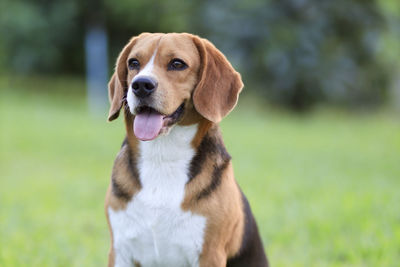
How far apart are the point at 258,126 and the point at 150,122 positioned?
12.3m

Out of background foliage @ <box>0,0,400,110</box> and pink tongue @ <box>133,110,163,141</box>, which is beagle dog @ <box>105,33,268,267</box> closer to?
pink tongue @ <box>133,110,163,141</box>

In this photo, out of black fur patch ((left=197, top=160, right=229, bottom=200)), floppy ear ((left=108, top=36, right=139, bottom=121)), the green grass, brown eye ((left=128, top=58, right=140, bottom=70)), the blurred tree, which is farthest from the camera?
the blurred tree

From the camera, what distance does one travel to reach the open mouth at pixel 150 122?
3.24m

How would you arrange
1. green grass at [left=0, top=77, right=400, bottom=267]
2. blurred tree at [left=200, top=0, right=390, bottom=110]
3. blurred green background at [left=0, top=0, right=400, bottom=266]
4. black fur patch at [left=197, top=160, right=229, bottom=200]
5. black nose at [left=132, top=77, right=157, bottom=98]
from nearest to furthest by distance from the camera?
black nose at [left=132, top=77, right=157, bottom=98], black fur patch at [left=197, top=160, right=229, bottom=200], green grass at [left=0, top=77, right=400, bottom=267], blurred green background at [left=0, top=0, right=400, bottom=266], blurred tree at [left=200, top=0, right=390, bottom=110]

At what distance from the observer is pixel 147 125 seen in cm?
328

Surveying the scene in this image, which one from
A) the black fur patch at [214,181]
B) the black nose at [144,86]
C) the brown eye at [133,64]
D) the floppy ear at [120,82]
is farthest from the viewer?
the floppy ear at [120,82]

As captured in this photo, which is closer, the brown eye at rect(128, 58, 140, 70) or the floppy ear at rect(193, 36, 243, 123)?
the floppy ear at rect(193, 36, 243, 123)

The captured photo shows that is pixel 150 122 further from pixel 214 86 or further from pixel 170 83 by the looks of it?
pixel 214 86

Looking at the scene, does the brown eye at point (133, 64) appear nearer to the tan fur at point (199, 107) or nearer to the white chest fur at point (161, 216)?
the tan fur at point (199, 107)

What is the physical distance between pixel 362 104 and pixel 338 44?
8.81ft

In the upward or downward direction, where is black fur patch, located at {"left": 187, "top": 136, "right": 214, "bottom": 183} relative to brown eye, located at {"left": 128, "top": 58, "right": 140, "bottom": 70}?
downward

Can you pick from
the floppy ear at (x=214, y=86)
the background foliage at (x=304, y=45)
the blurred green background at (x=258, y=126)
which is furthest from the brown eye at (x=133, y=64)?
the background foliage at (x=304, y=45)

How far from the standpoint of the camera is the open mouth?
10.6ft

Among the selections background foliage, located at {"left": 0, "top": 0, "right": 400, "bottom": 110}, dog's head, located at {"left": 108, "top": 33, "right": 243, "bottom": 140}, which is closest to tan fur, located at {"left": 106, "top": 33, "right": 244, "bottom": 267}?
dog's head, located at {"left": 108, "top": 33, "right": 243, "bottom": 140}
